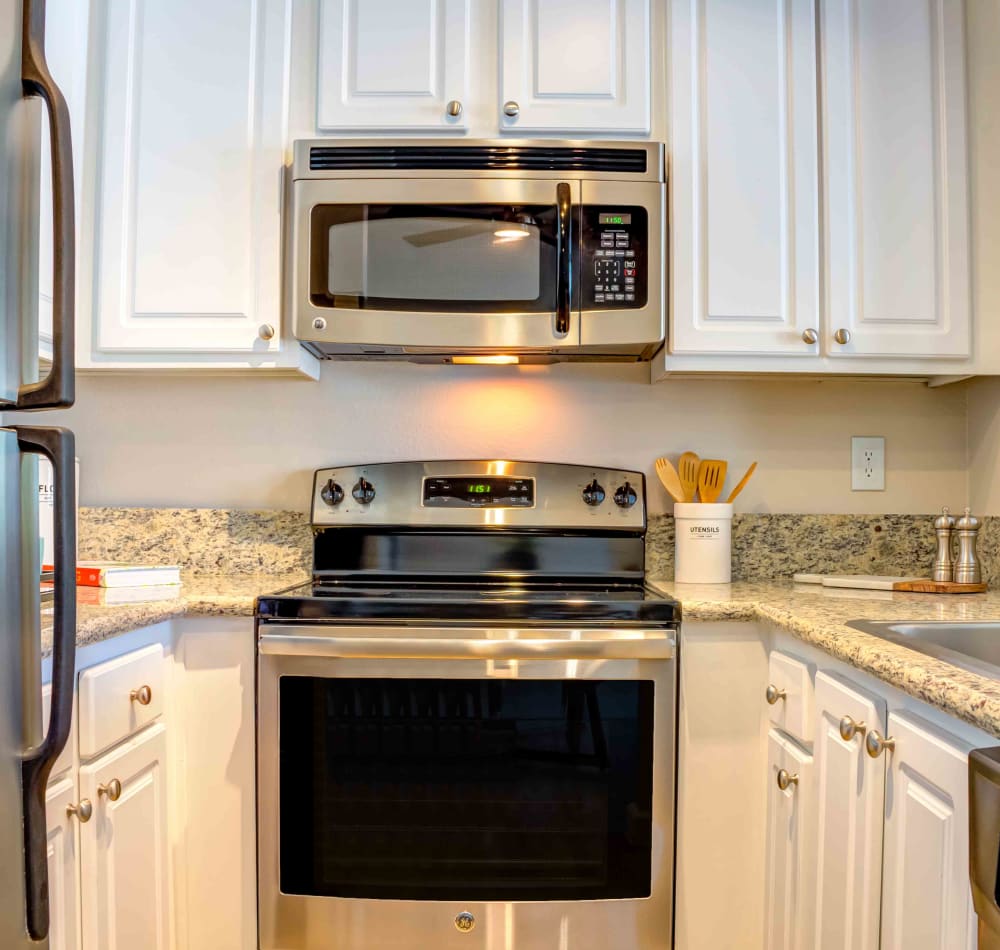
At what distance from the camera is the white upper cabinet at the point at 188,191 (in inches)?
70.0

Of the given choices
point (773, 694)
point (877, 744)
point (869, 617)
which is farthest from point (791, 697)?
point (877, 744)

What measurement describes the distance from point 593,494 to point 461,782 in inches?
28.9

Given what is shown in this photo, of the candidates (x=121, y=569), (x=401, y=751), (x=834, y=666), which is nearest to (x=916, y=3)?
(x=834, y=666)

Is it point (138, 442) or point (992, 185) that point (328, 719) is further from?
point (992, 185)

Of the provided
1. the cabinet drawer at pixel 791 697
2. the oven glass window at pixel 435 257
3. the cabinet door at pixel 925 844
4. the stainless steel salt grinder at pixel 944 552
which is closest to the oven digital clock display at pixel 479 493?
the oven glass window at pixel 435 257

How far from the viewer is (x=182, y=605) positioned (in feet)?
5.07

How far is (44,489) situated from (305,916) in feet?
3.46

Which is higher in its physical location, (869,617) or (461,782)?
(869,617)

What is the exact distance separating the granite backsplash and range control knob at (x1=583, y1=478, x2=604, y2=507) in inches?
6.4

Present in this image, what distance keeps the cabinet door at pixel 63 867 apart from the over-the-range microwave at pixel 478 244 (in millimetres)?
981

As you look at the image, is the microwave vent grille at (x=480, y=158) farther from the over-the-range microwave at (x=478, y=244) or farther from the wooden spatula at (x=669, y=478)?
the wooden spatula at (x=669, y=478)

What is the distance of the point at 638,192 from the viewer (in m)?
1.75

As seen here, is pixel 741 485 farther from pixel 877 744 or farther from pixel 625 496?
pixel 877 744

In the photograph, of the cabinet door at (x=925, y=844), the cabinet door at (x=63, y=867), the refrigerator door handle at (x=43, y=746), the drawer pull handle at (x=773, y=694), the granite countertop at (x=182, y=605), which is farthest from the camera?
the drawer pull handle at (x=773, y=694)
